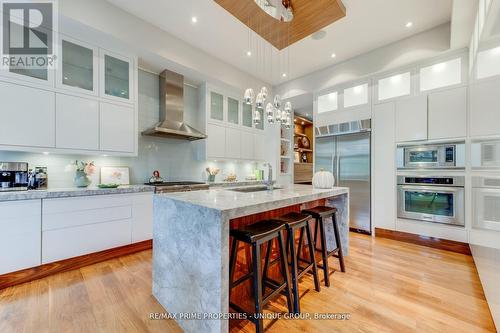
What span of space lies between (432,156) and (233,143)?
3.34 m

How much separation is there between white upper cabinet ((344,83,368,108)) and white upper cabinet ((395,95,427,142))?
55 cm

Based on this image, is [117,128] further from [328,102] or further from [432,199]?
[432,199]

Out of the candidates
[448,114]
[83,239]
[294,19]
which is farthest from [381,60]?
[83,239]

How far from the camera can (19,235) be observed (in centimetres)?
206

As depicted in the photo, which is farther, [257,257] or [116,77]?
[116,77]

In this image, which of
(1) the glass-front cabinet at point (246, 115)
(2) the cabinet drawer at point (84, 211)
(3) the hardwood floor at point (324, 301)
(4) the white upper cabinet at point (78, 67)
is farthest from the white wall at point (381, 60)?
(2) the cabinet drawer at point (84, 211)

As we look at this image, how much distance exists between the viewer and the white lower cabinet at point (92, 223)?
7.35 ft

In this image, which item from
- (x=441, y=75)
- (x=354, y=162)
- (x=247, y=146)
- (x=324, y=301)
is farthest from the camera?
(x=247, y=146)

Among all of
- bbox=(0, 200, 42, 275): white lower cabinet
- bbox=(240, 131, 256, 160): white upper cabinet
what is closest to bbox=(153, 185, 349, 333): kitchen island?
bbox=(0, 200, 42, 275): white lower cabinet

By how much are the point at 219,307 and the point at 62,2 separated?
3.34 m

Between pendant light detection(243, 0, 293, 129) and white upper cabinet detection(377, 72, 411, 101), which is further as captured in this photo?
white upper cabinet detection(377, 72, 411, 101)

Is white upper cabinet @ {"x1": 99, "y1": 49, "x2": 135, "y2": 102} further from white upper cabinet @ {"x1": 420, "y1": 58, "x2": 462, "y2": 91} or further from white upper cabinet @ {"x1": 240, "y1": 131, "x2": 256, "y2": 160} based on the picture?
white upper cabinet @ {"x1": 420, "y1": 58, "x2": 462, "y2": 91}

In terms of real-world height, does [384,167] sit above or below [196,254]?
above

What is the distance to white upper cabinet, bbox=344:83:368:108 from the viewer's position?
12.2ft
